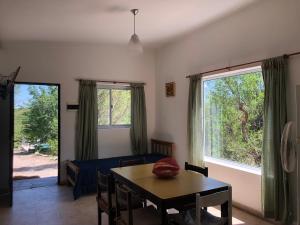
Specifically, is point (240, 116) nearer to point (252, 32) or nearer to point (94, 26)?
point (252, 32)

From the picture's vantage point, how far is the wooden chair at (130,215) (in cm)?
211

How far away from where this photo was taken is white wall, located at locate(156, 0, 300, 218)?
9.57 ft

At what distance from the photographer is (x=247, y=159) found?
3631mm

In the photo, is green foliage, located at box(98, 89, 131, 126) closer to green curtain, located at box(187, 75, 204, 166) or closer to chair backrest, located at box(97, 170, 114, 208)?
green curtain, located at box(187, 75, 204, 166)

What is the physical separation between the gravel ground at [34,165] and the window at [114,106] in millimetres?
1315

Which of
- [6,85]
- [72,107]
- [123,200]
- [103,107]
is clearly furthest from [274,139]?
[6,85]

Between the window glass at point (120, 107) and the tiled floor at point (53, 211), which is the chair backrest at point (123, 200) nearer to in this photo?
the tiled floor at point (53, 211)

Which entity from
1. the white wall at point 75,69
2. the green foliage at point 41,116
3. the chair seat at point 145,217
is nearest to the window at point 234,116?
the white wall at point 75,69

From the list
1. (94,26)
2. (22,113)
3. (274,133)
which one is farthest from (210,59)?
(22,113)

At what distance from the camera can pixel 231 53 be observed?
3670mm

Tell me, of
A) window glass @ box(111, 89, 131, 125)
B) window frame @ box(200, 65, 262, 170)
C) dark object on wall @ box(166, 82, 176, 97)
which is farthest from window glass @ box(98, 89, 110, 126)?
window frame @ box(200, 65, 262, 170)

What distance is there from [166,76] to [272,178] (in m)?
2.96

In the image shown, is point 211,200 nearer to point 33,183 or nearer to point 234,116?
point 234,116

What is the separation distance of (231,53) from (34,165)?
442 cm
